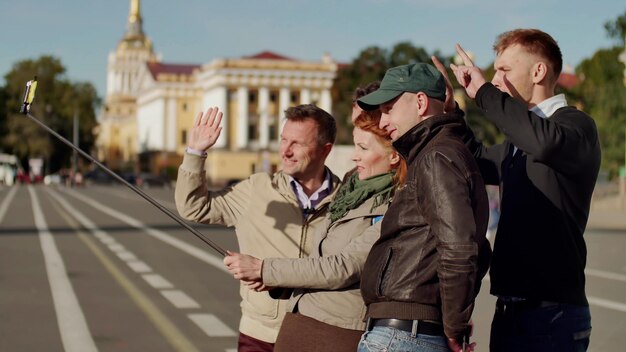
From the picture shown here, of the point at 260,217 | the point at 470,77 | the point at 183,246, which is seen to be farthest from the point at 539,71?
the point at 183,246

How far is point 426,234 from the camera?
383 centimetres

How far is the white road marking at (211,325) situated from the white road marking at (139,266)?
569 cm

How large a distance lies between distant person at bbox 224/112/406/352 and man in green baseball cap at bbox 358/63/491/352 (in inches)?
11.1

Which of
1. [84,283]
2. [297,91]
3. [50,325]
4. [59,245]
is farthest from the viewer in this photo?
[297,91]

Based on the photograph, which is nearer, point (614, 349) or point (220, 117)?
point (220, 117)

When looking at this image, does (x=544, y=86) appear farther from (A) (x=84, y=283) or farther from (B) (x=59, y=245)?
(B) (x=59, y=245)

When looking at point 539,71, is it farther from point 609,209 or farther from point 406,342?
point 609,209

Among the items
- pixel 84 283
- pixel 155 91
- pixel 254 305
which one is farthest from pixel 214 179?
pixel 254 305

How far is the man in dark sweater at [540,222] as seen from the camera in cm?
410

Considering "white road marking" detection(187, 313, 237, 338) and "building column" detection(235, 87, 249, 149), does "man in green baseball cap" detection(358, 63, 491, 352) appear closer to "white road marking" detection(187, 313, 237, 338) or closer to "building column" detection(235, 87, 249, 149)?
"white road marking" detection(187, 313, 237, 338)

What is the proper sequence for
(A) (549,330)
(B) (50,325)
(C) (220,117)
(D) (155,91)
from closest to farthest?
(A) (549,330)
(C) (220,117)
(B) (50,325)
(D) (155,91)

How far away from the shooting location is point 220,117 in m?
5.08

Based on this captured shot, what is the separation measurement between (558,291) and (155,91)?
6299 inches

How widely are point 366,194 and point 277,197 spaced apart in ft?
2.99
